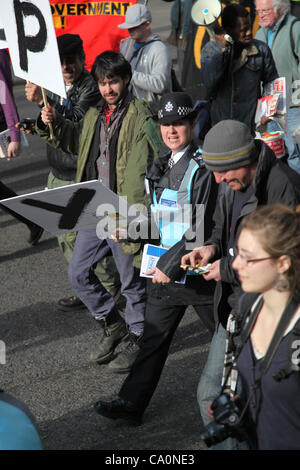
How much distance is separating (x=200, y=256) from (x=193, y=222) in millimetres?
432

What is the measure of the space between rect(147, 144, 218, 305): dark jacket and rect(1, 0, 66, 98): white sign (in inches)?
35.9

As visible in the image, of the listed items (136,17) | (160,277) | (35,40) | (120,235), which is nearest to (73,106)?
(35,40)

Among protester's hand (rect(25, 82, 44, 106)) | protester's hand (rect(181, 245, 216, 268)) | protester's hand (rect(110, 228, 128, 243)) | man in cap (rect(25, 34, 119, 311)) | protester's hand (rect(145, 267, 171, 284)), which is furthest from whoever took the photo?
man in cap (rect(25, 34, 119, 311))

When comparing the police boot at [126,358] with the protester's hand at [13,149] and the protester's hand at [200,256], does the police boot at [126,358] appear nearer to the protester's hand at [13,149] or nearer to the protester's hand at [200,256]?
the protester's hand at [200,256]

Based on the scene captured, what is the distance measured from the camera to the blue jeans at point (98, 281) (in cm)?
487

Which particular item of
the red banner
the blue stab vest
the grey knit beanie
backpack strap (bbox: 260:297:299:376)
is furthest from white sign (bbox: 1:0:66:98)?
the red banner

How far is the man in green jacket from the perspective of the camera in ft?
14.7

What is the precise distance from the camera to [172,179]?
3.95 m

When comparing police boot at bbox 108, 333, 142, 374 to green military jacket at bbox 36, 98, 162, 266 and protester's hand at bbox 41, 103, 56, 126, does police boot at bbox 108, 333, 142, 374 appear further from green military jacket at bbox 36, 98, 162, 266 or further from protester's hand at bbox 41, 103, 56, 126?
protester's hand at bbox 41, 103, 56, 126

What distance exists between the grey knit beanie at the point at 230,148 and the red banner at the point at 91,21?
4.81 meters

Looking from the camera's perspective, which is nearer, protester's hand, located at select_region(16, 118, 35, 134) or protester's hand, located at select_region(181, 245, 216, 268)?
protester's hand, located at select_region(181, 245, 216, 268)

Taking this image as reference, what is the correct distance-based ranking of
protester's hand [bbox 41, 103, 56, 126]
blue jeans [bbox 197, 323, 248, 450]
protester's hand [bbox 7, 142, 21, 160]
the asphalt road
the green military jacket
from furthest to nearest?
protester's hand [bbox 7, 142, 21, 160], protester's hand [bbox 41, 103, 56, 126], the green military jacket, the asphalt road, blue jeans [bbox 197, 323, 248, 450]

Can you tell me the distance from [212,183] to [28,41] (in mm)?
1602
